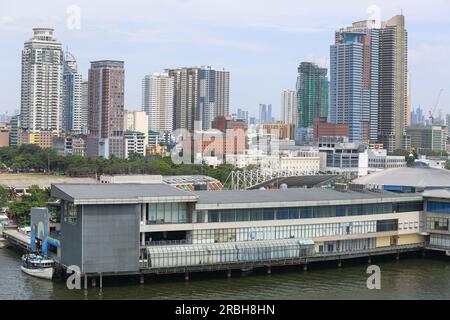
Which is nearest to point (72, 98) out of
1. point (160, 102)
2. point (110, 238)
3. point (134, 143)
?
point (160, 102)

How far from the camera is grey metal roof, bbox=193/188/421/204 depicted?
66.0 feet

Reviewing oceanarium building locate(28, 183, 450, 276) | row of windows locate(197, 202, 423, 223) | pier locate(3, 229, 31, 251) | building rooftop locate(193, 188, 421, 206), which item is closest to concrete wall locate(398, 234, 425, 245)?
oceanarium building locate(28, 183, 450, 276)

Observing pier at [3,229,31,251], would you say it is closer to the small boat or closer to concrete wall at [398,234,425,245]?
the small boat

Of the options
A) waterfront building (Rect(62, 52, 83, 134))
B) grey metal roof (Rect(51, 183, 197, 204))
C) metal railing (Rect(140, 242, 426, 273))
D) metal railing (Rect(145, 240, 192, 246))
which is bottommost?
metal railing (Rect(140, 242, 426, 273))

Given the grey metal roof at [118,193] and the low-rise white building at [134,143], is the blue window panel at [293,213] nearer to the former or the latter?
the grey metal roof at [118,193]

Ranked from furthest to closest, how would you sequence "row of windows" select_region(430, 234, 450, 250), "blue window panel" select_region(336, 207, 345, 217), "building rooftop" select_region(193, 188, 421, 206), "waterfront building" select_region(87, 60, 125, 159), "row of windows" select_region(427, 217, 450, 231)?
"waterfront building" select_region(87, 60, 125, 159) < "row of windows" select_region(427, 217, 450, 231) < "row of windows" select_region(430, 234, 450, 250) < "blue window panel" select_region(336, 207, 345, 217) < "building rooftop" select_region(193, 188, 421, 206)

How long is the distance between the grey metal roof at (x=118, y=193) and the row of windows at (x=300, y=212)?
93cm

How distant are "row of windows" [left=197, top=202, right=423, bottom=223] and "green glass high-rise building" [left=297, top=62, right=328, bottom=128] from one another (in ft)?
251

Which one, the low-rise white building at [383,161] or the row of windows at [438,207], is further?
the low-rise white building at [383,161]

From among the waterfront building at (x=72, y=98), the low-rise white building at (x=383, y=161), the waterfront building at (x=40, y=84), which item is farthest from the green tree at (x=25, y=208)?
the waterfront building at (x=72, y=98)

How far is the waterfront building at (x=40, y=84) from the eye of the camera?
80.1 m

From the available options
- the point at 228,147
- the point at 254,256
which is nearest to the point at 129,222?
the point at 254,256

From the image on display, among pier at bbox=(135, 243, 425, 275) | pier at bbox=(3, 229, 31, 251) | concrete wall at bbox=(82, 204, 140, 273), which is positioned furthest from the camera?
pier at bbox=(3, 229, 31, 251)

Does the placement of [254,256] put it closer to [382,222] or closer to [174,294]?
[174,294]
